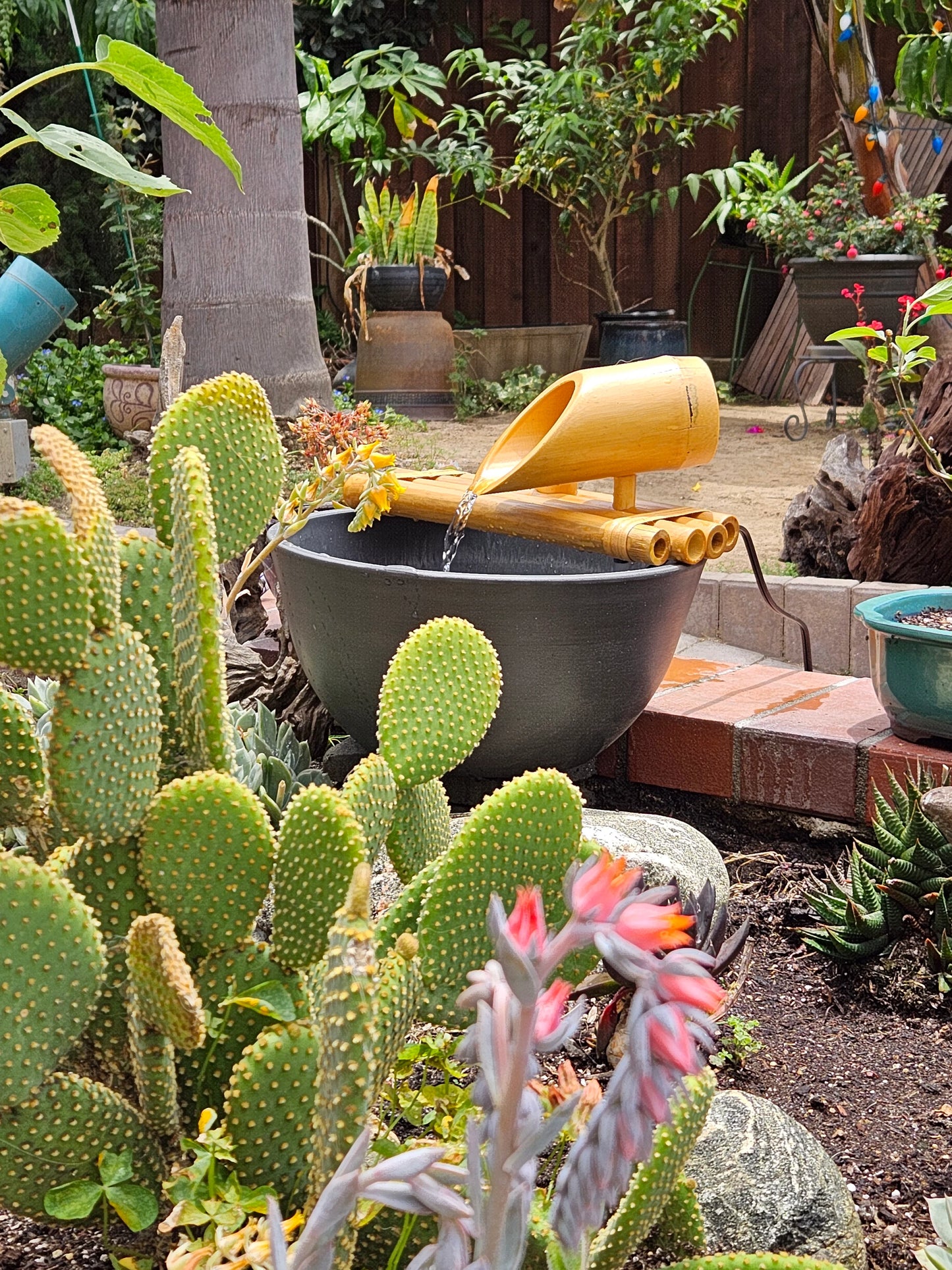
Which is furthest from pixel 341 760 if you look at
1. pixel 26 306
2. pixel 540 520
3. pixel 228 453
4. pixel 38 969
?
pixel 26 306

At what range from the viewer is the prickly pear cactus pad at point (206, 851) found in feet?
3.75

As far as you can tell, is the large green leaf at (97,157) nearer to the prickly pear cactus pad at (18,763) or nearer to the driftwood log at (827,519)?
the prickly pear cactus pad at (18,763)

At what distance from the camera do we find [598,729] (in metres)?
2.40

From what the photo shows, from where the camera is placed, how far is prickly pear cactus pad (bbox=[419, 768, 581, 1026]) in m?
1.20

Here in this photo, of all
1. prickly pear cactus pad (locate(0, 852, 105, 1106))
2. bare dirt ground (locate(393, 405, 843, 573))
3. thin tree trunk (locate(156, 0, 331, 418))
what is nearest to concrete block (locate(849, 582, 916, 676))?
bare dirt ground (locate(393, 405, 843, 573))

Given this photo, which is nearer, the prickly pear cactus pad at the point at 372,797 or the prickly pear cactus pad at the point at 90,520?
the prickly pear cactus pad at the point at 90,520

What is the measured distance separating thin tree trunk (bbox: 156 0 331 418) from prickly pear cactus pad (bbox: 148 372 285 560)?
11.4 ft

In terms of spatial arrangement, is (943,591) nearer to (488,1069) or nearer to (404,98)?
(488,1069)

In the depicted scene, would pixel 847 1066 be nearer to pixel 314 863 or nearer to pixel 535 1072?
pixel 314 863

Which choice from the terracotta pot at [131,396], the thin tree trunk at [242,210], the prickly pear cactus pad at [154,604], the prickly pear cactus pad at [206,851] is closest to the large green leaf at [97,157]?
the prickly pear cactus pad at [154,604]

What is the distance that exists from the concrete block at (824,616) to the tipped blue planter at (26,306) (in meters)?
3.81

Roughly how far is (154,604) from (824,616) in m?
2.75

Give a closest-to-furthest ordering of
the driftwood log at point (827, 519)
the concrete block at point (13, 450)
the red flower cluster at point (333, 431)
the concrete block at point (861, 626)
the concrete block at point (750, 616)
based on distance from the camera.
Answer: the red flower cluster at point (333, 431)
the concrete block at point (861, 626)
the concrete block at point (750, 616)
the driftwood log at point (827, 519)
the concrete block at point (13, 450)

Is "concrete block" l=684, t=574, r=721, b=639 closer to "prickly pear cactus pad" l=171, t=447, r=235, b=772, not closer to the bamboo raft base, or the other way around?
the bamboo raft base
